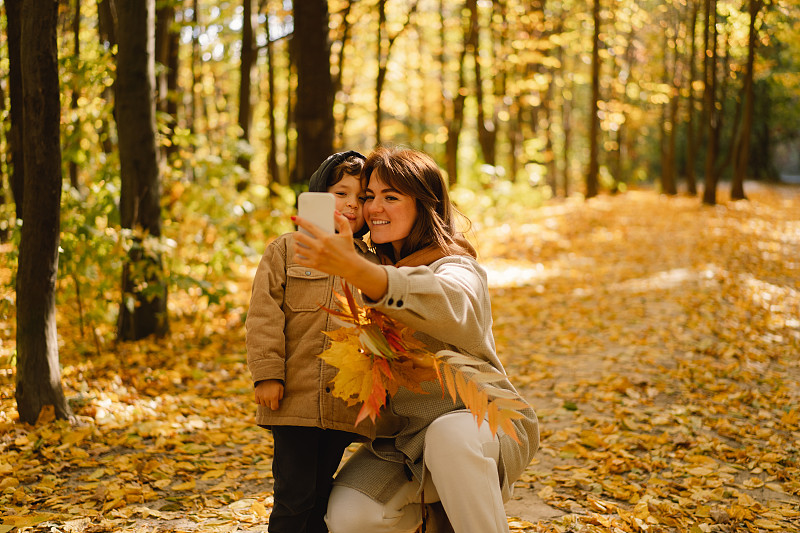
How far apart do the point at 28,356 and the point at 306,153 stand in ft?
13.2

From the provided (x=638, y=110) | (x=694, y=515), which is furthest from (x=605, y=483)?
(x=638, y=110)

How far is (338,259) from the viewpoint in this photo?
6.61 feet

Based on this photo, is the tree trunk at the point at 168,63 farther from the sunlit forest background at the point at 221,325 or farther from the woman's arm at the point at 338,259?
the woman's arm at the point at 338,259

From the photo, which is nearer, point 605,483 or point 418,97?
point 605,483

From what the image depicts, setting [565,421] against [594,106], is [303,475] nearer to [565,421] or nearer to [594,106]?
[565,421]

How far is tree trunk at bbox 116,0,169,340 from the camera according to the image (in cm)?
616

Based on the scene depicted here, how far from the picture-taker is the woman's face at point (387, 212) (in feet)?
8.60

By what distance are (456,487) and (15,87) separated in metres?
4.73

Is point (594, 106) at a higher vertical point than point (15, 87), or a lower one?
higher

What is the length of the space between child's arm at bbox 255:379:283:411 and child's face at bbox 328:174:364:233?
0.75 m

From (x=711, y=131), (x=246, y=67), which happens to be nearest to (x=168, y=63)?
(x=246, y=67)

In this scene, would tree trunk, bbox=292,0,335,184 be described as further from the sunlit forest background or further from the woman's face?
the woman's face

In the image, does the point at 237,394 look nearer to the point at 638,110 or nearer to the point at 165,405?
the point at 165,405

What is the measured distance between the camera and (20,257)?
4352 mm
